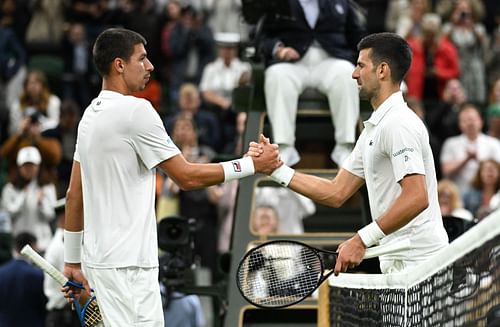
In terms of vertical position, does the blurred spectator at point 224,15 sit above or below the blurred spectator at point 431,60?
above

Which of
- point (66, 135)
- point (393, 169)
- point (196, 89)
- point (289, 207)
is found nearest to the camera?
point (393, 169)

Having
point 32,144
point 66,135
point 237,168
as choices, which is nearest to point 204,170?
point 237,168

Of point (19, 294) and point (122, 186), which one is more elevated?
point (122, 186)

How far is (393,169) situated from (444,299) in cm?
121

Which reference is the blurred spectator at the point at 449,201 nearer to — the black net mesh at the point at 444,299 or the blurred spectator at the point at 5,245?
the blurred spectator at the point at 5,245

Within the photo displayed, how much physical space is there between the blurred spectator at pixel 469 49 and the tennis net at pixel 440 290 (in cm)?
1159

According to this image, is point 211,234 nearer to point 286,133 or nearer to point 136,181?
point 286,133

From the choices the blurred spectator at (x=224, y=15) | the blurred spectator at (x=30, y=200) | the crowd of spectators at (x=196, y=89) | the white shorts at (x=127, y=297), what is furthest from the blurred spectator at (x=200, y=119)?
the white shorts at (x=127, y=297)

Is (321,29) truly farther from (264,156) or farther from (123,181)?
(123,181)

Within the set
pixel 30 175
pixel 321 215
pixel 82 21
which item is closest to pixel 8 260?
pixel 30 175

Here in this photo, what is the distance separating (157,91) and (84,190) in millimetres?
12469

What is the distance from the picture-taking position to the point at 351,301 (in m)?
8.65

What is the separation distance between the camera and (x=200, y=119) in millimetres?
18172

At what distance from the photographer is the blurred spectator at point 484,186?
15711 mm
